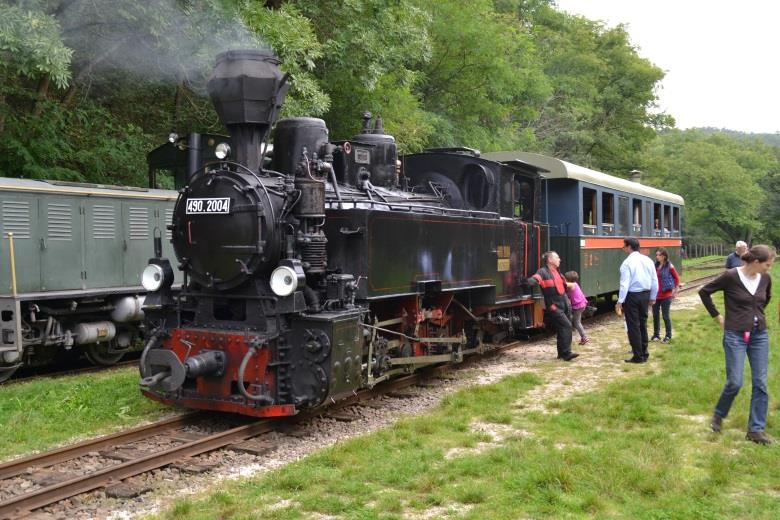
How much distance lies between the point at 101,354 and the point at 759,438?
28.9 ft

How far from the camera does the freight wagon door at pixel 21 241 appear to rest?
30.7 feet

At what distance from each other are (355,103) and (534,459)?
10501 mm

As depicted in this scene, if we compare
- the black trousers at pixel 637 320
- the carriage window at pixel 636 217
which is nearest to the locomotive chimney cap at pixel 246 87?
the black trousers at pixel 637 320

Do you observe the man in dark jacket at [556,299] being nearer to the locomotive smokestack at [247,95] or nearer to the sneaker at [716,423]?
the sneaker at [716,423]

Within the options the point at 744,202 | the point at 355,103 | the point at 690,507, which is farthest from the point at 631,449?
the point at 744,202

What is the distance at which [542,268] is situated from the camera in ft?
36.0

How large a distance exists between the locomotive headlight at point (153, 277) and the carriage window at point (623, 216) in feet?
35.6

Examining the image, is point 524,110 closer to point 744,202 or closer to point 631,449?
point 631,449

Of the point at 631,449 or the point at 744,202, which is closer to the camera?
the point at 631,449

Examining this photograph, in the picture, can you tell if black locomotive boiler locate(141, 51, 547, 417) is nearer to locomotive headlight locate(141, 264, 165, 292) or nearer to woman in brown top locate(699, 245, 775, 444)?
locomotive headlight locate(141, 264, 165, 292)

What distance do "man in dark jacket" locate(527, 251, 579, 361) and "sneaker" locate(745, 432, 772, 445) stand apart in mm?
4335

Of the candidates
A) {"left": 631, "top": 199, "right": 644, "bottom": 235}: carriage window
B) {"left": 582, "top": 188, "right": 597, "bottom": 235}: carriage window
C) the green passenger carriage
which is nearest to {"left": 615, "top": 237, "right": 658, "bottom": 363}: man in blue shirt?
the green passenger carriage

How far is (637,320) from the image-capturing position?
10.0m

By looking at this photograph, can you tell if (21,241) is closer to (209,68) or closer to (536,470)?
(209,68)
